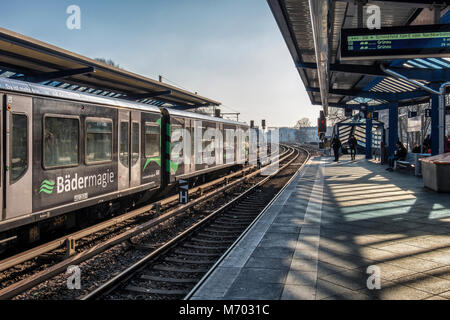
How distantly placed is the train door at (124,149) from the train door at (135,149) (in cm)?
17

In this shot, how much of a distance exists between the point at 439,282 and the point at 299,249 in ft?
6.99

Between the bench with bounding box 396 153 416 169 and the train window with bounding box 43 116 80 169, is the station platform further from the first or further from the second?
the bench with bounding box 396 153 416 169

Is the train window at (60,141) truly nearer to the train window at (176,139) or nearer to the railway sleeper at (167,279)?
the railway sleeper at (167,279)

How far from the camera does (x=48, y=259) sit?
20.9 feet

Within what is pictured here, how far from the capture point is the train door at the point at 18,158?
227 inches

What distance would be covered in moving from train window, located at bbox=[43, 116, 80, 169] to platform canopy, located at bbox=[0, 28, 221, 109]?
4371mm

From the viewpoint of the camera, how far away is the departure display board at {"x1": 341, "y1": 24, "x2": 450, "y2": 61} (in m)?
7.97

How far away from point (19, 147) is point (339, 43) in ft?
29.6

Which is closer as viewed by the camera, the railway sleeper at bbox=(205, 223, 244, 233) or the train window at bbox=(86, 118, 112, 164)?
the train window at bbox=(86, 118, 112, 164)

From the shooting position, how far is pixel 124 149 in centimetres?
918

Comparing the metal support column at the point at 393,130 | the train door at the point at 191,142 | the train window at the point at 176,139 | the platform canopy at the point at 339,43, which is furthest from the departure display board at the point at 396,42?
the metal support column at the point at 393,130

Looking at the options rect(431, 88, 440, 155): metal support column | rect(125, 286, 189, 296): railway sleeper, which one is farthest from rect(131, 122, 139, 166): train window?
rect(431, 88, 440, 155): metal support column

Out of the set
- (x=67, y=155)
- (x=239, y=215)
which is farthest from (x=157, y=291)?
(x=239, y=215)
